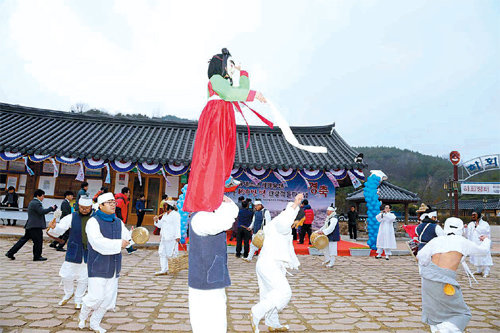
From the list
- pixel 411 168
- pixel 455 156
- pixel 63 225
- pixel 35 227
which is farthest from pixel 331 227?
pixel 411 168

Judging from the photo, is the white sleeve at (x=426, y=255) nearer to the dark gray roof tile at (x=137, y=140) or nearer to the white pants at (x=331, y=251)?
the white pants at (x=331, y=251)

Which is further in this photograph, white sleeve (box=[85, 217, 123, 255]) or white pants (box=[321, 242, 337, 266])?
white pants (box=[321, 242, 337, 266])

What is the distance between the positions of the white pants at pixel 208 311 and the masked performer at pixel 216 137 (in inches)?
26.7

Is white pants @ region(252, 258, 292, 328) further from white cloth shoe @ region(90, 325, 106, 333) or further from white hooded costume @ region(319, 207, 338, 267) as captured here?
white hooded costume @ region(319, 207, 338, 267)

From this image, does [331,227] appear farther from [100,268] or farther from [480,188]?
[480,188]

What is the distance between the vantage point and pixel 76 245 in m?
4.62

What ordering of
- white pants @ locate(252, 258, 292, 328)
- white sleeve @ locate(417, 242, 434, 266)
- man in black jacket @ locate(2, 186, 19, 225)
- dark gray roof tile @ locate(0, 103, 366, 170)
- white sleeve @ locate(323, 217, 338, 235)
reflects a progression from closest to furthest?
white sleeve @ locate(417, 242, 434, 266) < white pants @ locate(252, 258, 292, 328) < white sleeve @ locate(323, 217, 338, 235) < dark gray roof tile @ locate(0, 103, 366, 170) < man in black jacket @ locate(2, 186, 19, 225)

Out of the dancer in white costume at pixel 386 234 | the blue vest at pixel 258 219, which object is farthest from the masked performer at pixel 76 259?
the dancer in white costume at pixel 386 234

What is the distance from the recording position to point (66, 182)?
43.4 feet

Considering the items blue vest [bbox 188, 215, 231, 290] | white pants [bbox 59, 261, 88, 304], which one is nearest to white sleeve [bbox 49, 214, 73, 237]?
white pants [bbox 59, 261, 88, 304]

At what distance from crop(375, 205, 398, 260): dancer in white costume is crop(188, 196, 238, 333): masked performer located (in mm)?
8986

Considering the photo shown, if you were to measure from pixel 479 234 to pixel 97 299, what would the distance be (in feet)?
33.0

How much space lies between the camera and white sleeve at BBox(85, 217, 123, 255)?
12.2ft

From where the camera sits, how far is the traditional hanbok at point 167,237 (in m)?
6.85
